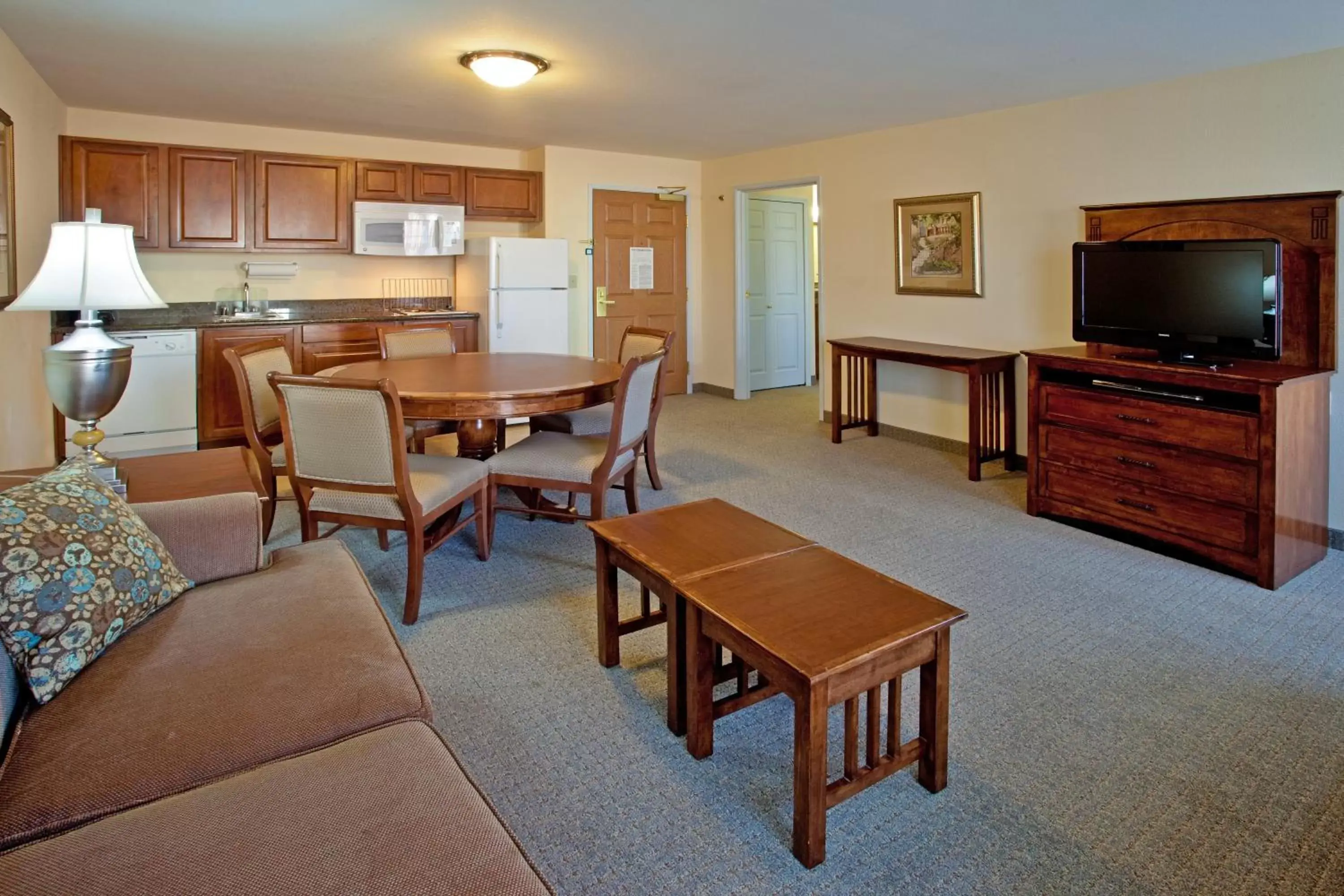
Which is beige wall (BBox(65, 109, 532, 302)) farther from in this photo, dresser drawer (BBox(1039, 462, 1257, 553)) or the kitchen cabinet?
dresser drawer (BBox(1039, 462, 1257, 553))

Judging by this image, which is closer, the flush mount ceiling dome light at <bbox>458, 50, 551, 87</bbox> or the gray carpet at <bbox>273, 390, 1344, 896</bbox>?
the gray carpet at <bbox>273, 390, 1344, 896</bbox>

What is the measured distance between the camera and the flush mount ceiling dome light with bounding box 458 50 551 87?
3.72m

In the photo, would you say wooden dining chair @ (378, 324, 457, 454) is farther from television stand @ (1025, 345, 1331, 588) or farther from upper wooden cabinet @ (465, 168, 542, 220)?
television stand @ (1025, 345, 1331, 588)

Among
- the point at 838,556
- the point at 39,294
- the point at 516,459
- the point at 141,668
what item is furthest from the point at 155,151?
the point at 838,556

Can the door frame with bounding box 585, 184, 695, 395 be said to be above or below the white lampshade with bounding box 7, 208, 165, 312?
above

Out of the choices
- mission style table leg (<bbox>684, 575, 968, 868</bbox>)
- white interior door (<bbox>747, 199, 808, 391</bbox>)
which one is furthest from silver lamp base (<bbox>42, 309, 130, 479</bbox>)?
white interior door (<bbox>747, 199, 808, 391</bbox>)

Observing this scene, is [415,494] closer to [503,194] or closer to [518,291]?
[518,291]

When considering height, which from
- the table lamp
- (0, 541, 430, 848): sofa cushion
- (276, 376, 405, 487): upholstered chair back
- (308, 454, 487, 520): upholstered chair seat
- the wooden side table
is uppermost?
the table lamp

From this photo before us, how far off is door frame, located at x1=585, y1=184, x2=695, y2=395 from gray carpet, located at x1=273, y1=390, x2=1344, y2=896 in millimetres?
3666

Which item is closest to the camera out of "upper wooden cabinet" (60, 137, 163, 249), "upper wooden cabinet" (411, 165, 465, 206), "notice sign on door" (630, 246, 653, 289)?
"upper wooden cabinet" (60, 137, 163, 249)

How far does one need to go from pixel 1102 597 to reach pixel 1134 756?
112 centimetres

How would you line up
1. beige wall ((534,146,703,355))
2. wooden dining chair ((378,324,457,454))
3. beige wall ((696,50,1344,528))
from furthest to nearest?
beige wall ((534,146,703,355))
wooden dining chair ((378,324,457,454))
beige wall ((696,50,1344,528))

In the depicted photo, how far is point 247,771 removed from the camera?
4.17 ft

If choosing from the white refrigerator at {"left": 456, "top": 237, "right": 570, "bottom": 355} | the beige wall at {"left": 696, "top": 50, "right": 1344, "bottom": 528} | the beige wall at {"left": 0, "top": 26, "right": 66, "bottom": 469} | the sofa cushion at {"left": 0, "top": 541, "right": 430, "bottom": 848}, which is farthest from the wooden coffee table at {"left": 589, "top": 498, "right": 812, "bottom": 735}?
the white refrigerator at {"left": 456, "top": 237, "right": 570, "bottom": 355}
